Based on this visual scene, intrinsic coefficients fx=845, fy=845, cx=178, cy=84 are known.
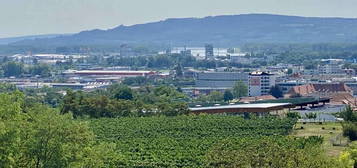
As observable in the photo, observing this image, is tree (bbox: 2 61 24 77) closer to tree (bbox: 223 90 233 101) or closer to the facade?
the facade

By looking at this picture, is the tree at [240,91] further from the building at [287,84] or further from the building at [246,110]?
the building at [246,110]

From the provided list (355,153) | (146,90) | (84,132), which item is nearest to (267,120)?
(355,153)

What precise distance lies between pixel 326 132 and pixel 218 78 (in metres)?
67.0

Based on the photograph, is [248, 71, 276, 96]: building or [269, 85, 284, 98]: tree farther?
[248, 71, 276, 96]: building

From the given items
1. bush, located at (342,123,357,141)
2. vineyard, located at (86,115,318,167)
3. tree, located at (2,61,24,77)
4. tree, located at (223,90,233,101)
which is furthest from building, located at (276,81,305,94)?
tree, located at (2,61,24,77)

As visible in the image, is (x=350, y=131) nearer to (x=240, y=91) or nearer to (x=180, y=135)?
(x=180, y=135)

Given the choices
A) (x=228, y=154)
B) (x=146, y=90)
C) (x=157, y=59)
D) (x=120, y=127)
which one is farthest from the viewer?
(x=157, y=59)

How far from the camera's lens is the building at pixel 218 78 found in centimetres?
10881

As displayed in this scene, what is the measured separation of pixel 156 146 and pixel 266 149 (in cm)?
987

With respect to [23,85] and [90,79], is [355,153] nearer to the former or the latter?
[23,85]

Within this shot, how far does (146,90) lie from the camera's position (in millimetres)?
81062

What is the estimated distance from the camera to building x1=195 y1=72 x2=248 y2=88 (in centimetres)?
10881

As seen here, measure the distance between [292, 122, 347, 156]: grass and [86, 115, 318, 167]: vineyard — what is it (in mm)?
732

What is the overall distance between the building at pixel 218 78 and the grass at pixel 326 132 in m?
59.9
